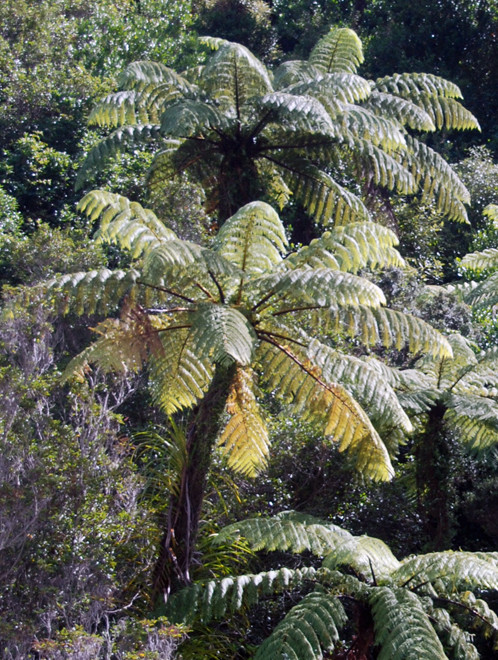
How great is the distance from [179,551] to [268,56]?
15.8 m

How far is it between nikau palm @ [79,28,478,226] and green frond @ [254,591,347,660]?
4.27m

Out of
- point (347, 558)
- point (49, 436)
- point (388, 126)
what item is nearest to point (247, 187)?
point (388, 126)

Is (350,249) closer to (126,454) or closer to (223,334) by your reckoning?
(223,334)

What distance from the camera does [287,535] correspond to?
671 cm

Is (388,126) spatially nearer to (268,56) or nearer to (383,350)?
(383,350)

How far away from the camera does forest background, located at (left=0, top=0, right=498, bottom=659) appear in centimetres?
665

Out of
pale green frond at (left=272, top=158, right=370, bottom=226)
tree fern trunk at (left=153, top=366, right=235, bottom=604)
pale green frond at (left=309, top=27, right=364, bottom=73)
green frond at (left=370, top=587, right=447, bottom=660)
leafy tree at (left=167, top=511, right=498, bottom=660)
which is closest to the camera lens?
green frond at (left=370, top=587, right=447, bottom=660)

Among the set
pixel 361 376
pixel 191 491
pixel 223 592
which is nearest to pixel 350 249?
pixel 361 376

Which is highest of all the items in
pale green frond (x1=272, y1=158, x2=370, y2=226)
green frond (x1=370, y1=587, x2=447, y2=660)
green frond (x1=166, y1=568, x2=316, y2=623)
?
pale green frond (x1=272, y1=158, x2=370, y2=226)

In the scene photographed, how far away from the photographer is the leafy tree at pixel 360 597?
5973 millimetres

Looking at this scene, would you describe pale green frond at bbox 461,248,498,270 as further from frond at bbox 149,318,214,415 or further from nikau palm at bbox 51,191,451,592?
frond at bbox 149,318,214,415

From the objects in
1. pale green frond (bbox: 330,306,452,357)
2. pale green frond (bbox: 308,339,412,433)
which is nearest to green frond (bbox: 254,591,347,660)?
pale green frond (bbox: 308,339,412,433)

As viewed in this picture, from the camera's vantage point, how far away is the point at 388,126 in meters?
8.92

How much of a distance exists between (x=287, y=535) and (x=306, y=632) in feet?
2.80
